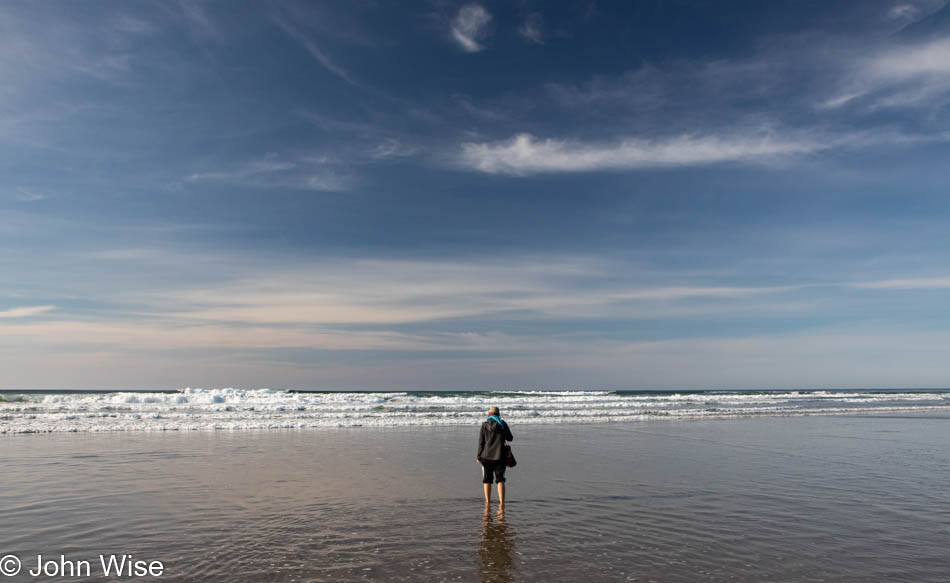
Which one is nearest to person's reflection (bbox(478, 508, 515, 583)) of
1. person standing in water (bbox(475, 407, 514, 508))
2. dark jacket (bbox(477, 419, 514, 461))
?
person standing in water (bbox(475, 407, 514, 508))

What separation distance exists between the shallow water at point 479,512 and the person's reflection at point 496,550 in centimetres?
4

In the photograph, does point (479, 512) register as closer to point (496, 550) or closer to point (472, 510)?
point (472, 510)

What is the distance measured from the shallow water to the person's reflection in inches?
1.4

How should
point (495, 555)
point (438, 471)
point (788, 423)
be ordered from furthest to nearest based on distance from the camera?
point (788, 423) → point (438, 471) → point (495, 555)

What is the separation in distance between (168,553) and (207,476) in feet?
17.1

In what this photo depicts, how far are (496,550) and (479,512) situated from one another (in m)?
1.96

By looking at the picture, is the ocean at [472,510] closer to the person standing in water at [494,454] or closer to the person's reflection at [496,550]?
the person's reflection at [496,550]

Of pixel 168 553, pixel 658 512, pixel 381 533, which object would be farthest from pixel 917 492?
pixel 168 553

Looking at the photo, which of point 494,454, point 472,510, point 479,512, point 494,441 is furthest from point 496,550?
point 494,441

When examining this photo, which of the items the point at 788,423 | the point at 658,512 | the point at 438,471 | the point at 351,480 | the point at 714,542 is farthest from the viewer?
the point at 788,423

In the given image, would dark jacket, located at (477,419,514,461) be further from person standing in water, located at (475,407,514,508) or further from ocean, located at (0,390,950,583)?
ocean, located at (0,390,950,583)

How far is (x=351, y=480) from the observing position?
11398 millimetres

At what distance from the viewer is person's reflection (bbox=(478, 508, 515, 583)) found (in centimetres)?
607

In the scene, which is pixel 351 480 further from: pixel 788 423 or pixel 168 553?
pixel 788 423
